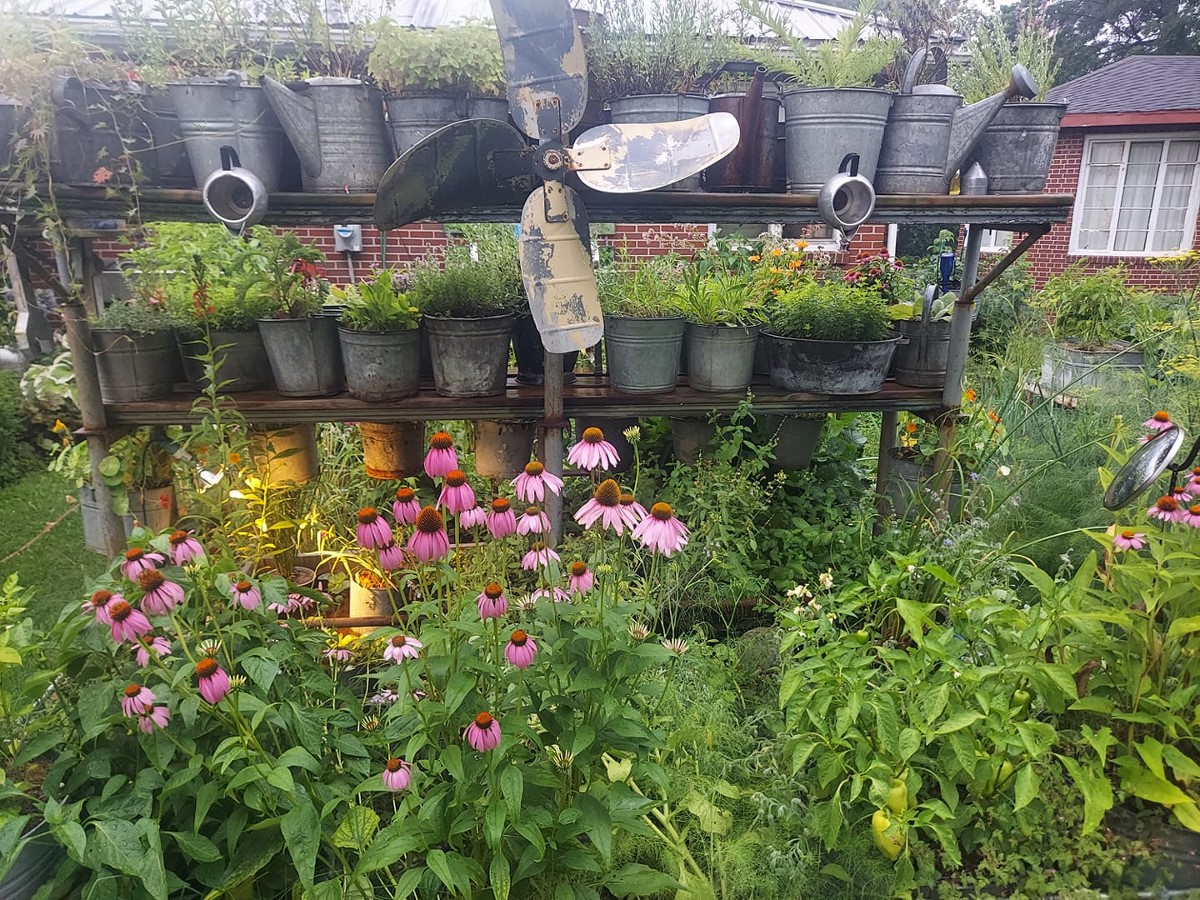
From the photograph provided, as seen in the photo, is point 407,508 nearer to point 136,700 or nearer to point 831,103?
point 136,700

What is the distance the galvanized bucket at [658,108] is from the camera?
7.38 feet

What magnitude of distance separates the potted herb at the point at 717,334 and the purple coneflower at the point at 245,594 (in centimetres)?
158

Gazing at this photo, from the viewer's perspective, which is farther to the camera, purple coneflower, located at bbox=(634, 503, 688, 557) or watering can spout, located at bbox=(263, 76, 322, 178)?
watering can spout, located at bbox=(263, 76, 322, 178)

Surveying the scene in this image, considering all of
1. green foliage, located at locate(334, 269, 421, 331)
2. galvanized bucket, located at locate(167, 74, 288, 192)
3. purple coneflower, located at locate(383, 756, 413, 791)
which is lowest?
purple coneflower, located at locate(383, 756, 413, 791)

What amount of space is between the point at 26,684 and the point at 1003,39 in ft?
10.5

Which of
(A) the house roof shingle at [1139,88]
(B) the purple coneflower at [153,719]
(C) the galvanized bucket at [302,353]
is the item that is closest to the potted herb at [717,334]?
(C) the galvanized bucket at [302,353]

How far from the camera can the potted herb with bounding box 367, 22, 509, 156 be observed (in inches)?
83.0

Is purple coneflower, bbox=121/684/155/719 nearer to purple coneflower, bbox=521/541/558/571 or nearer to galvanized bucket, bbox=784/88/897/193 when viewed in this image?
purple coneflower, bbox=521/541/558/571

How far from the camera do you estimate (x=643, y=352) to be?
2.50 m

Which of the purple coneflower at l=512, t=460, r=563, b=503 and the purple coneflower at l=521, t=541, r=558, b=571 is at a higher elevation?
the purple coneflower at l=512, t=460, r=563, b=503

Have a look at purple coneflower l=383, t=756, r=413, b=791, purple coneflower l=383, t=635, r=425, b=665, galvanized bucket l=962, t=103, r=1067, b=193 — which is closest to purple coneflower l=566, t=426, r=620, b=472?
purple coneflower l=383, t=635, r=425, b=665

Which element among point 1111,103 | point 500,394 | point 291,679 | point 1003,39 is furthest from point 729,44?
point 1111,103

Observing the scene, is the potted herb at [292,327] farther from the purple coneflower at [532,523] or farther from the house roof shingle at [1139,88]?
the house roof shingle at [1139,88]

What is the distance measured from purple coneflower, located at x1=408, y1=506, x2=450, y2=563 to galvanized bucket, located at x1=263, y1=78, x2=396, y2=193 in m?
1.34
